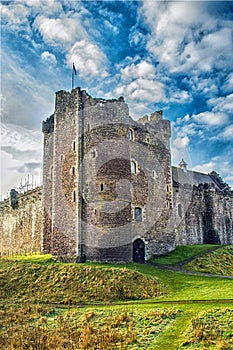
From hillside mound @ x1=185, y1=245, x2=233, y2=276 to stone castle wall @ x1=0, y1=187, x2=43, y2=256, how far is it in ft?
48.5

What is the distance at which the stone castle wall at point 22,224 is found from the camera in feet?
121

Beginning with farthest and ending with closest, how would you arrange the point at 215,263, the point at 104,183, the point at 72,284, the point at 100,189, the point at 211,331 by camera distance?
the point at 215,263 → the point at 104,183 → the point at 100,189 → the point at 72,284 → the point at 211,331

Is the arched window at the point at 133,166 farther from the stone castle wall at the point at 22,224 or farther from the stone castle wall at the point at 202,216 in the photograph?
the stone castle wall at the point at 22,224

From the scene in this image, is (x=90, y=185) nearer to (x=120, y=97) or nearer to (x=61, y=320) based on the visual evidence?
(x=120, y=97)

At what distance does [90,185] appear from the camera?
2675 centimetres

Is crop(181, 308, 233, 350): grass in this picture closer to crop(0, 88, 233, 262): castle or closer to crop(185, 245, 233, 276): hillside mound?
crop(185, 245, 233, 276): hillside mound

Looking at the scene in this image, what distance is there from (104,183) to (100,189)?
534 mm

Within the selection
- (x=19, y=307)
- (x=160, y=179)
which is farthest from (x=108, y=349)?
(x=160, y=179)

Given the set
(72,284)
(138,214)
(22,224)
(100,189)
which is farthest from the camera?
(22,224)

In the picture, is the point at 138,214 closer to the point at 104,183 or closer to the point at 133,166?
the point at 133,166

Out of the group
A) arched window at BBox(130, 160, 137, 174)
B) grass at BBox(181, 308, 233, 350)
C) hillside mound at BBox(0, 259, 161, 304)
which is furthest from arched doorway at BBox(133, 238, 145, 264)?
grass at BBox(181, 308, 233, 350)

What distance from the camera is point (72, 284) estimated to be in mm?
20531

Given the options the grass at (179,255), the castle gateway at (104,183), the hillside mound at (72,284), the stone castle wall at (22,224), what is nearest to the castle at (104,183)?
the castle gateway at (104,183)

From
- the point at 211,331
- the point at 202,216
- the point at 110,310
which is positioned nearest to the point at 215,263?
the point at 110,310
